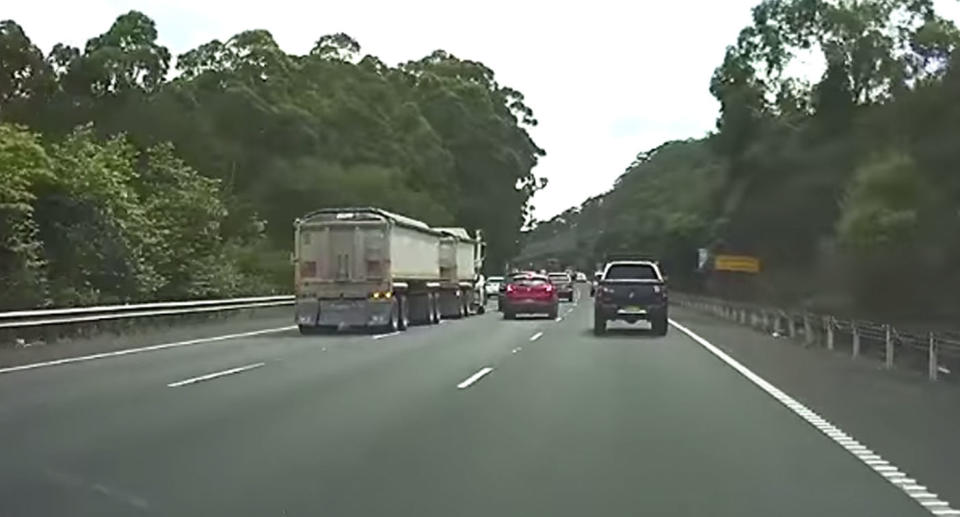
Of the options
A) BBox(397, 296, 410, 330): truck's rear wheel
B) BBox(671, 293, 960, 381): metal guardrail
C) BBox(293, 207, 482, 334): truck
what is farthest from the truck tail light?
BBox(671, 293, 960, 381): metal guardrail

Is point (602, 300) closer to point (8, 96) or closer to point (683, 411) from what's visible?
point (683, 411)

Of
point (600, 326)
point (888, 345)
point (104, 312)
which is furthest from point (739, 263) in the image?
point (104, 312)

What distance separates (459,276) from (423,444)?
127 ft

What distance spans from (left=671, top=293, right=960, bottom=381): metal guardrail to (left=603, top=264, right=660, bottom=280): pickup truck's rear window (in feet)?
12.1

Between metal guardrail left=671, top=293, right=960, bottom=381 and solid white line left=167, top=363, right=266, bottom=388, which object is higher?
metal guardrail left=671, top=293, right=960, bottom=381

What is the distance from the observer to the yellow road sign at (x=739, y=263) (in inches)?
1917

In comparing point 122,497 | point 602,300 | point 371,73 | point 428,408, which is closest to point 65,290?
point 602,300

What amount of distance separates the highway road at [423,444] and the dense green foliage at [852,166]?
1314 centimetres

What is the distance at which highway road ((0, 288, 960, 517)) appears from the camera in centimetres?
939

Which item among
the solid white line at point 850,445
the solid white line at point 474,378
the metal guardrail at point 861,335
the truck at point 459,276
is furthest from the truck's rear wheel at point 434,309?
the solid white line at point 474,378

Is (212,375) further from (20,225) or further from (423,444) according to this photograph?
(20,225)

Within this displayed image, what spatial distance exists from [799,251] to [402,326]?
12647 millimetres

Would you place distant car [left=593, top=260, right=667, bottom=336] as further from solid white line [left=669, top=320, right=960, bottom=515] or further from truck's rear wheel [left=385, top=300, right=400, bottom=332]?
solid white line [left=669, top=320, right=960, bottom=515]

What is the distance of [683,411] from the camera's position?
15.7 metres
